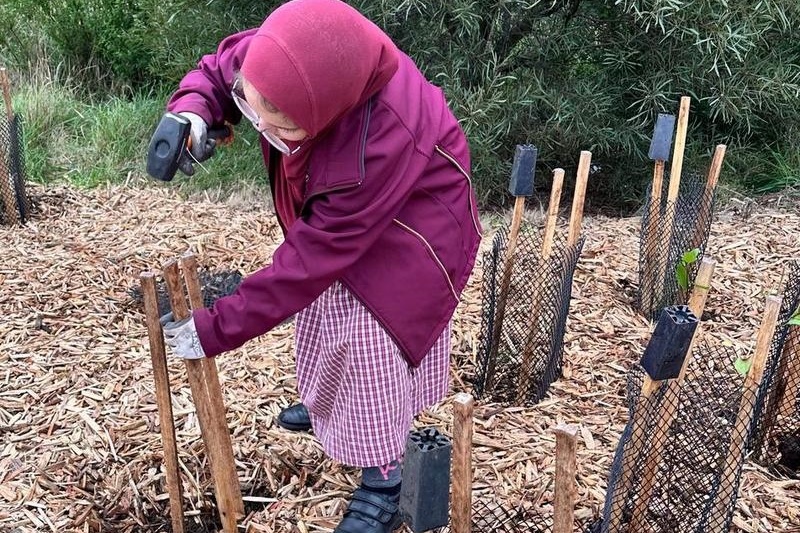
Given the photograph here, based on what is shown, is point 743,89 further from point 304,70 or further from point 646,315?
point 304,70

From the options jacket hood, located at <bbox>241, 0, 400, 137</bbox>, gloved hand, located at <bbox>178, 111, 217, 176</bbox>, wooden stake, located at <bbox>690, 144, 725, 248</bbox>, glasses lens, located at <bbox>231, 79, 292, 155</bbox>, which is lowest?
wooden stake, located at <bbox>690, 144, 725, 248</bbox>

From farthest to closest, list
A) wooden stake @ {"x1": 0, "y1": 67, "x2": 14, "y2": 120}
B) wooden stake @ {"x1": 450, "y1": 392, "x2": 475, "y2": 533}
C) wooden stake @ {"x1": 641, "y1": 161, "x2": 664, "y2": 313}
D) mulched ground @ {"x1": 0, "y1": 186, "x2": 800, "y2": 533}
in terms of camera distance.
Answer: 1. wooden stake @ {"x1": 0, "y1": 67, "x2": 14, "y2": 120}
2. wooden stake @ {"x1": 641, "y1": 161, "x2": 664, "y2": 313}
3. mulched ground @ {"x1": 0, "y1": 186, "x2": 800, "y2": 533}
4. wooden stake @ {"x1": 450, "y1": 392, "x2": 475, "y2": 533}

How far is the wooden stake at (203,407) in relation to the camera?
1.50 metres

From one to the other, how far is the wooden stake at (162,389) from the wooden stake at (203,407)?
0.12ft

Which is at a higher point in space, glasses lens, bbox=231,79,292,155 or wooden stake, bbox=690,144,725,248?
glasses lens, bbox=231,79,292,155

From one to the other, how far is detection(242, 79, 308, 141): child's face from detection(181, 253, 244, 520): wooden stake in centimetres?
33

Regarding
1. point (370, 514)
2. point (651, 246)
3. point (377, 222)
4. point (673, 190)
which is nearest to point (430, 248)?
point (377, 222)

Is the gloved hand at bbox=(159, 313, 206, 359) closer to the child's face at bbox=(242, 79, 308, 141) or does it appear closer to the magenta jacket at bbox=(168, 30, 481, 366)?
the magenta jacket at bbox=(168, 30, 481, 366)

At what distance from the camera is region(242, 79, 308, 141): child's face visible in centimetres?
134

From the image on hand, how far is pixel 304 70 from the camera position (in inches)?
49.8

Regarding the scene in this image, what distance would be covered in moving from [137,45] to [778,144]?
15.4 feet

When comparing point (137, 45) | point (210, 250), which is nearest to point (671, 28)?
point (210, 250)

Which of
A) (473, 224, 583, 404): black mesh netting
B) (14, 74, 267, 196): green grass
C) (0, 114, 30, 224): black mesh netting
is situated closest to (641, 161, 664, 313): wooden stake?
(473, 224, 583, 404): black mesh netting

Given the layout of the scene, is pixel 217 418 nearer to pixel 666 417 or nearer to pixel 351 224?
pixel 351 224
